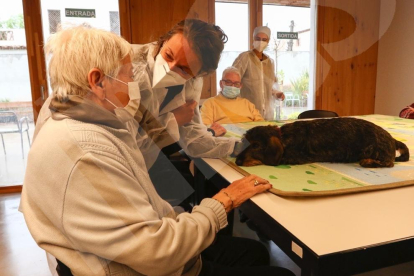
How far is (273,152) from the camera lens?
121 cm

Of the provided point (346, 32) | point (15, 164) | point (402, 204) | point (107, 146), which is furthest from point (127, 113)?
point (346, 32)

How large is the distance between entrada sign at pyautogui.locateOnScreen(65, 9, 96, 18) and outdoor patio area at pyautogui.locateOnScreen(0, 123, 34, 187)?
1147 mm

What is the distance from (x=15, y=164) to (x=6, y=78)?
846 millimetres

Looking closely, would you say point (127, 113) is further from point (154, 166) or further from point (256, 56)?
point (256, 56)

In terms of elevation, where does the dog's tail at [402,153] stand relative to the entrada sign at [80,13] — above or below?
below

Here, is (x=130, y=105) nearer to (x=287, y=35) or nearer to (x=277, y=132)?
(x=277, y=132)

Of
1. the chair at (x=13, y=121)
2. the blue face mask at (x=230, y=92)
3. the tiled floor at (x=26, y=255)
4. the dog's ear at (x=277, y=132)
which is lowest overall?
the tiled floor at (x=26, y=255)

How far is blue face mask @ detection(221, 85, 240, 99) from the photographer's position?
9.02 feet

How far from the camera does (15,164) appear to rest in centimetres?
321

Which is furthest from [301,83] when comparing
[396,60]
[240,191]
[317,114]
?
[240,191]

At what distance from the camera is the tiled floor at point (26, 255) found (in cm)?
171

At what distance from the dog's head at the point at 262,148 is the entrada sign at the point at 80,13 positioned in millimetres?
2585

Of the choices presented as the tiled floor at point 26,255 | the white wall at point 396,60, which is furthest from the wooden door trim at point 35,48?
the white wall at point 396,60

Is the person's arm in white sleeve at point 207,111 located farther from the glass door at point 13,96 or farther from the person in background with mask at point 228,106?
the glass door at point 13,96
